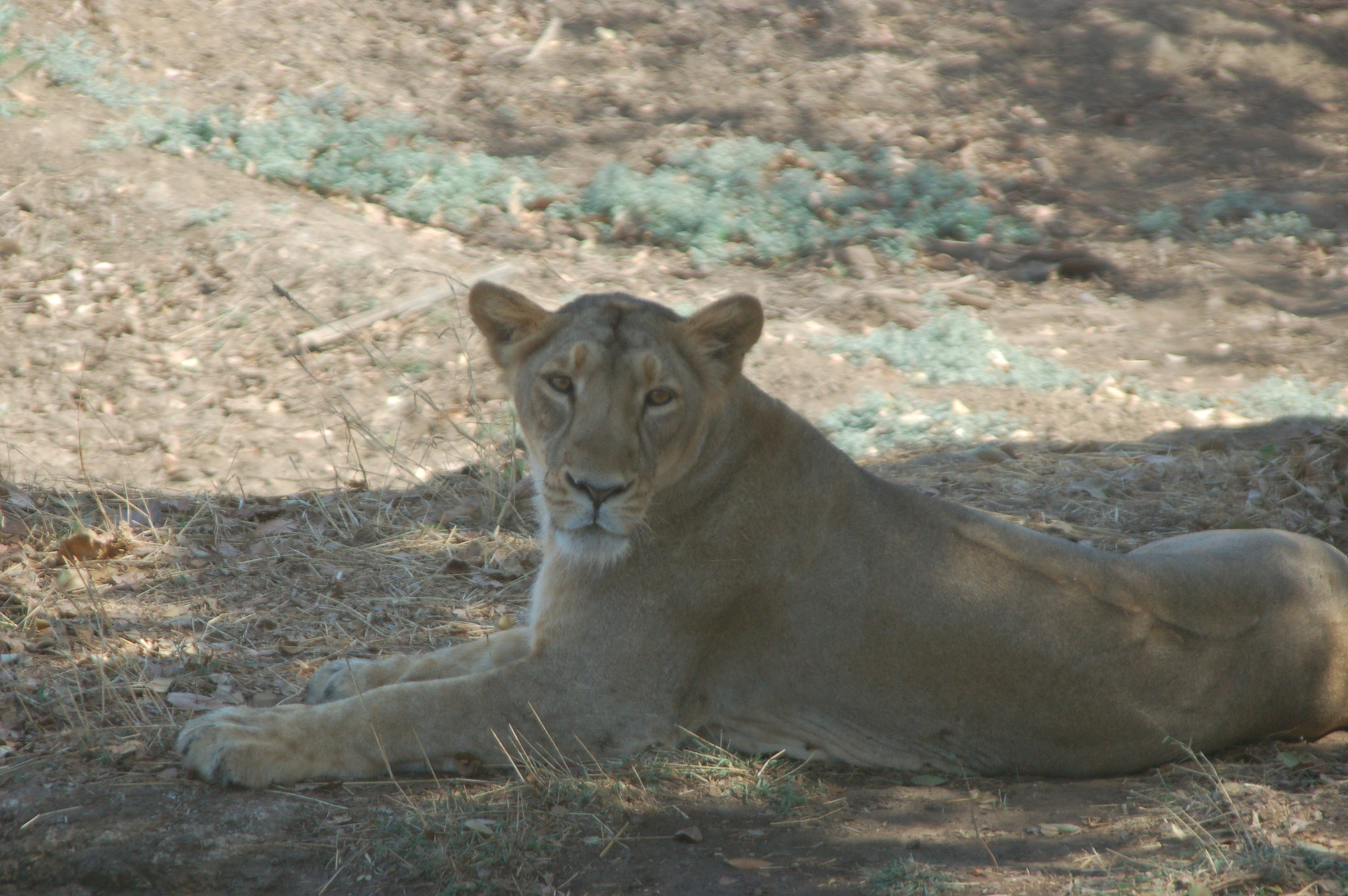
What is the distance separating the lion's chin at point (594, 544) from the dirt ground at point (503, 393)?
690 mm

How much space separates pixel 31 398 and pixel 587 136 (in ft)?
19.7

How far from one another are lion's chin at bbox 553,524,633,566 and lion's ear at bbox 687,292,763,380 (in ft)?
2.21

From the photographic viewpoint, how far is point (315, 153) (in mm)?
10820

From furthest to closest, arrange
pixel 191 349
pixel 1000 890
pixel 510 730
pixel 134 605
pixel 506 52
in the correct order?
pixel 506 52, pixel 191 349, pixel 134 605, pixel 510 730, pixel 1000 890

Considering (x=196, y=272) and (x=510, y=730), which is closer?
(x=510, y=730)

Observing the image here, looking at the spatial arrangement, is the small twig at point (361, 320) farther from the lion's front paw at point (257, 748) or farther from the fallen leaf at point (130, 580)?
the lion's front paw at point (257, 748)

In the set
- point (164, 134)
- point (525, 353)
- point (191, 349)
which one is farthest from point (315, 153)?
A: point (525, 353)

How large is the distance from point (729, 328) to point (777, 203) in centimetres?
764

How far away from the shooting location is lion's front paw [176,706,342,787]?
11.3 feet

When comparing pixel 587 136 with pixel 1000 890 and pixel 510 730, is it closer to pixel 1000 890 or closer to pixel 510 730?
pixel 510 730

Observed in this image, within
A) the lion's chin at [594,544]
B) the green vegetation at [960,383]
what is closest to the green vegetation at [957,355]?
the green vegetation at [960,383]

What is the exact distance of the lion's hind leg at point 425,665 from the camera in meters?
4.13

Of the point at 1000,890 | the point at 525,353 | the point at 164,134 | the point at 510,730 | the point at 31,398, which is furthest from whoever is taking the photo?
the point at 164,134

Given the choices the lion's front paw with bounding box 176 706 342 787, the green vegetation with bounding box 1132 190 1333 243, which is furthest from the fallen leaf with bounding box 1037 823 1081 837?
the green vegetation with bounding box 1132 190 1333 243
